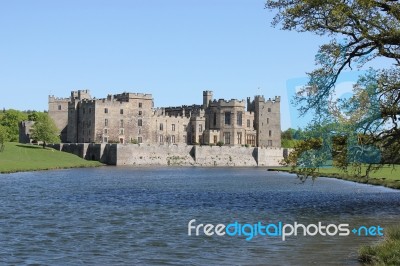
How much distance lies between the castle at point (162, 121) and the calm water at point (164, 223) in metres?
69.4

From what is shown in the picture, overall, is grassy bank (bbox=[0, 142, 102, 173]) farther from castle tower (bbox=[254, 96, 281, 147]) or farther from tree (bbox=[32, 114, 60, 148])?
castle tower (bbox=[254, 96, 281, 147])

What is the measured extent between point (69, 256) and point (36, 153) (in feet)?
248

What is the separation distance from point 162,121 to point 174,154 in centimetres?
1293

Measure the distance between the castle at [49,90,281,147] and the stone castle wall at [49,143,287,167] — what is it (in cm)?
651

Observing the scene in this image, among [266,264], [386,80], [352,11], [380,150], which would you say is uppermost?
[352,11]

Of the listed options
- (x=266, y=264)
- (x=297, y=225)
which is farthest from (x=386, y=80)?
(x=266, y=264)

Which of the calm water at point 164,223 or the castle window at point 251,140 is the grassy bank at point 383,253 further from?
the castle window at point 251,140

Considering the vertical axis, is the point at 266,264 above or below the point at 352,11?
below

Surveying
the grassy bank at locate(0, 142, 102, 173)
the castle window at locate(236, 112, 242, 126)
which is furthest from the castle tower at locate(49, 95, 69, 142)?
the castle window at locate(236, 112, 242, 126)

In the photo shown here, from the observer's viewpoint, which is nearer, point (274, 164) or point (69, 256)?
point (69, 256)

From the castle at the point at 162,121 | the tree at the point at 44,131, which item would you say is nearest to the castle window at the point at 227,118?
the castle at the point at 162,121

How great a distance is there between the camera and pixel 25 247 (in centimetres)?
1800

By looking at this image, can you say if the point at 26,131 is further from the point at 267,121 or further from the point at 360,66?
the point at 360,66

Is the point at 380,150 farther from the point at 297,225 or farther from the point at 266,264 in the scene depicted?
the point at 266,264
